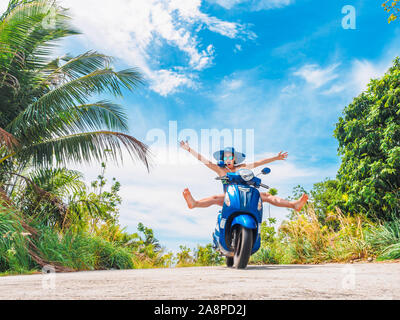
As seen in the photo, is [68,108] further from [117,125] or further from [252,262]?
[252,262]

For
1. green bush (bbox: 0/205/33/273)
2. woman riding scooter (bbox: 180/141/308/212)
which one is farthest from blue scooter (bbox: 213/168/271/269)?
green bush (bbox: 0/205/33/273)

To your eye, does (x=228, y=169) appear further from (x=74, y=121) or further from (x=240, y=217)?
(x=74, y=121)

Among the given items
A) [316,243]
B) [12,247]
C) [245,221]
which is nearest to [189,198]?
[245,221]

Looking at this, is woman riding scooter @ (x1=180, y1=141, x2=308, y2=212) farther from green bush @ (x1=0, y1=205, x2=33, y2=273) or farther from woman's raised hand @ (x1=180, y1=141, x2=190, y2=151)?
green bush @ (x1=0, y1=205, x2=33, y2=273)

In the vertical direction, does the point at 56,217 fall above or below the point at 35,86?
→ below

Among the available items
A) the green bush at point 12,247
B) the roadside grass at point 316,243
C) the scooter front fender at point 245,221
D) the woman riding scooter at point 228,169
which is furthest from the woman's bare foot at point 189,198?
the roadside grass at point 316,243

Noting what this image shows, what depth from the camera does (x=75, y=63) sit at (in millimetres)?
9570

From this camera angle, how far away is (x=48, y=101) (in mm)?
8367

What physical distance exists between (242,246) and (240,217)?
373 millimetres

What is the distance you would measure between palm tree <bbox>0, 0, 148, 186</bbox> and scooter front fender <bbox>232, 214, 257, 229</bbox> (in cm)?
475

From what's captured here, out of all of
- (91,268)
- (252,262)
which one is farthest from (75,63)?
(252,262)
